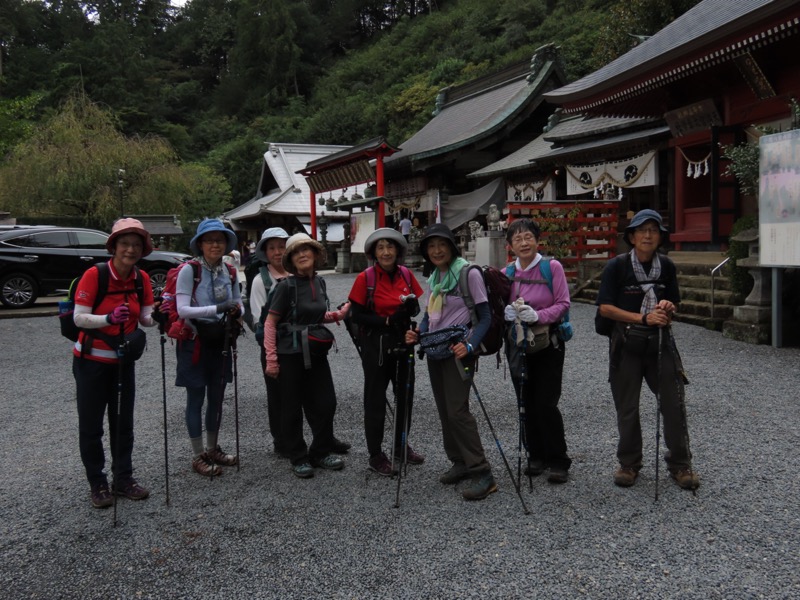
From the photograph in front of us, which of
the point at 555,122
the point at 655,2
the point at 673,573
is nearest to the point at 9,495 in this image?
the point at 673,573

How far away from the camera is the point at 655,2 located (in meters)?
18.5

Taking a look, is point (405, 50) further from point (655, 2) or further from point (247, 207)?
point (655, 2)

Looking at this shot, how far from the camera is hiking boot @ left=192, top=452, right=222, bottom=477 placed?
396 centimetres

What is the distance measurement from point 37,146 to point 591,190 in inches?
730

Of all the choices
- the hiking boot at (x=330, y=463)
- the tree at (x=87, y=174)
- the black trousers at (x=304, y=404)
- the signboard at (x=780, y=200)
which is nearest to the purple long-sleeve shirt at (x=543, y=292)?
the black trousers at (x=304, y=404)

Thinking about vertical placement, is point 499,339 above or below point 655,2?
below

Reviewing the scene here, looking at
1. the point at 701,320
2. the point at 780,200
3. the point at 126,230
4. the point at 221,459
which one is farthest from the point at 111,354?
the point at 701,320

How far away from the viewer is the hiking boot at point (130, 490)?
3.61m

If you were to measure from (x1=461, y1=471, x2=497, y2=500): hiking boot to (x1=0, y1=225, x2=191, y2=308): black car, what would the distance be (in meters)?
10.5

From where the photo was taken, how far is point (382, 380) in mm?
3908

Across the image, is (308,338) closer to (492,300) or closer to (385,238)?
(385,238)

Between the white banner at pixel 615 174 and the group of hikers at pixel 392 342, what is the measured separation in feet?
37.8

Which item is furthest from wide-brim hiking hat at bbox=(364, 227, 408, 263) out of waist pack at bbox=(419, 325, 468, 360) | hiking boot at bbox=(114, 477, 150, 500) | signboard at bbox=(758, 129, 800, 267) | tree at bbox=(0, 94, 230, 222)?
tree at bbox=(0, 94, 230, 222)

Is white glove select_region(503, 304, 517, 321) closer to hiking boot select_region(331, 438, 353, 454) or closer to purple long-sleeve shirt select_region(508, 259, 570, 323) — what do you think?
purple long-sleeve shirt select_region(508, 259, 570, 323)
